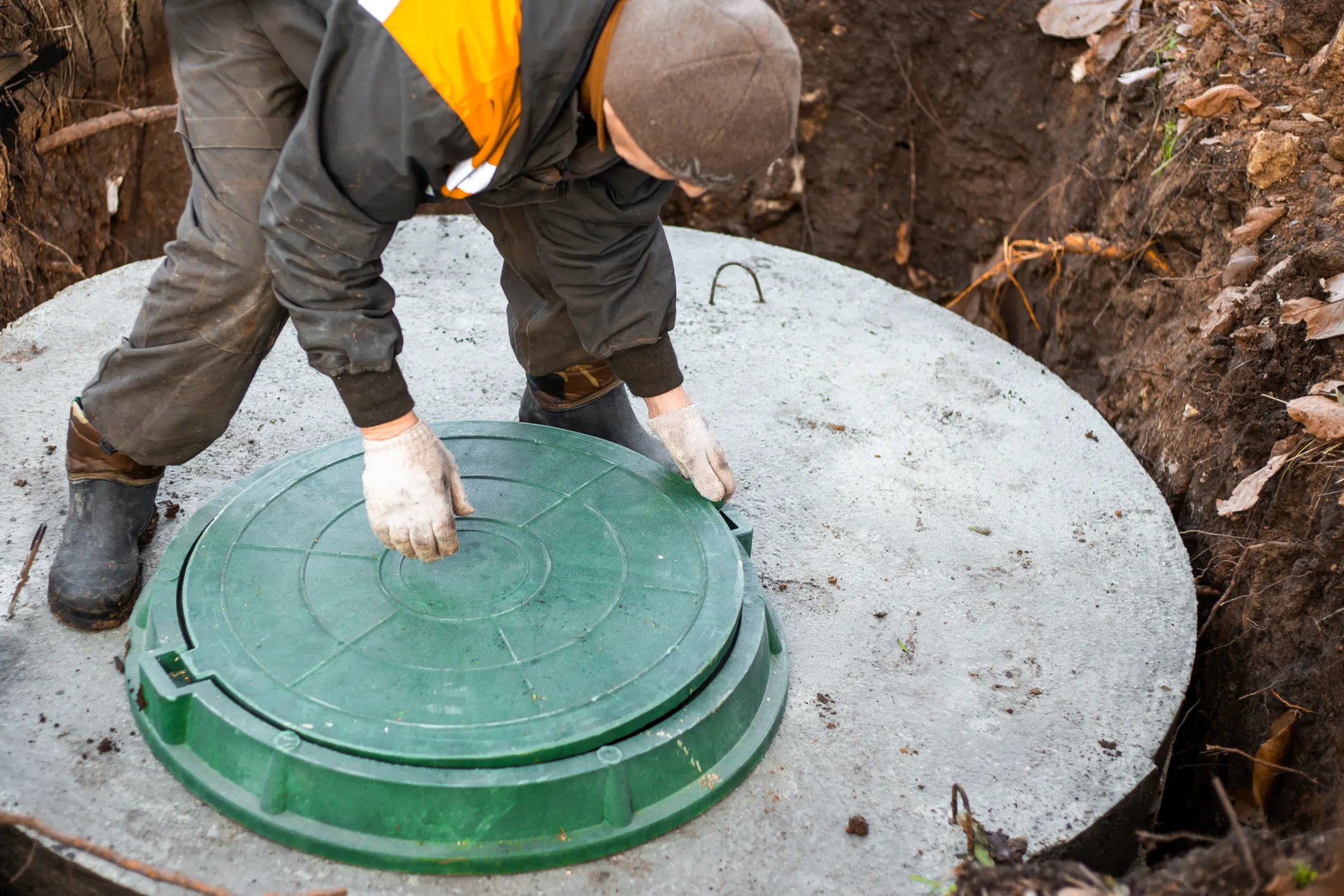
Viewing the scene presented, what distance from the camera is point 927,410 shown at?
2.89 meters

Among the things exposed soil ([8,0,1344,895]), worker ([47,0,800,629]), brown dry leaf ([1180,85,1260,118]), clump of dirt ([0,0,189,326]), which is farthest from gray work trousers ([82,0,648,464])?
brown dry leaf ([1180,85,1260,118])

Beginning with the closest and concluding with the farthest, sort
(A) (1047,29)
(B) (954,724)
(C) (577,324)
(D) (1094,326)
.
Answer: (B) (954,724), (C) (577,324), (D) (1094,326), (A) (1047,29)

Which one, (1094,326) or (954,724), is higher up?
(954,724)

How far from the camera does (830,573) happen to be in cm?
239

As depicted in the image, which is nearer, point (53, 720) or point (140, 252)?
point (53, 720)

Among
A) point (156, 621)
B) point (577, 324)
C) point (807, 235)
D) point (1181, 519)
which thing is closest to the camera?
point (156, 621)

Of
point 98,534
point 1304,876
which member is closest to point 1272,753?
point 1304,876

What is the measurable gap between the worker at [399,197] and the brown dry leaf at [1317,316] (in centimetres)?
125

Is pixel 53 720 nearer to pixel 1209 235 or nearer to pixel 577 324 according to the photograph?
pixel 577 324

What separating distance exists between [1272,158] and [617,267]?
174 centimetres

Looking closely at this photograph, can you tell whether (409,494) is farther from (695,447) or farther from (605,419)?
(605,419)

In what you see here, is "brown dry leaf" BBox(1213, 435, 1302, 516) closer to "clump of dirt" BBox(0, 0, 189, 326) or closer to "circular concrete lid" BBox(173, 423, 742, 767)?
"circular concrete lid" BBox(173, 423, 742, 767)

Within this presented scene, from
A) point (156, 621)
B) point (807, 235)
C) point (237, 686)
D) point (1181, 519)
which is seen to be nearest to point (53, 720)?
point (156, 621)

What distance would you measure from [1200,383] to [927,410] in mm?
658
